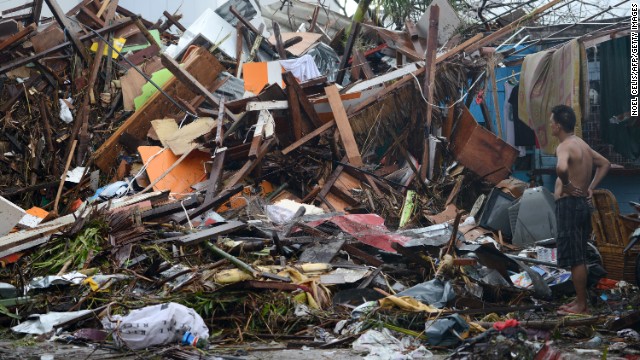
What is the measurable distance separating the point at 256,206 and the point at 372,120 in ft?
8.88

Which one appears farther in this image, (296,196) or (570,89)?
(296,196)

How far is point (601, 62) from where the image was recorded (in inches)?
386

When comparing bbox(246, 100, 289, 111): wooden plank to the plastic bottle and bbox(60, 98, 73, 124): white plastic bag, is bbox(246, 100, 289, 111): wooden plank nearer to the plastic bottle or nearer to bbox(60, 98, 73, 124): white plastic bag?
bbox(60, 98, 73, 124): white plastic bag

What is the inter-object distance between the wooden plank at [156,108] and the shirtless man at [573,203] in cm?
723

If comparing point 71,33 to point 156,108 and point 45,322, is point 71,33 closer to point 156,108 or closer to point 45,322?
point 156,108

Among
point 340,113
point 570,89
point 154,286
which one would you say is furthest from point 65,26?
point 570,89

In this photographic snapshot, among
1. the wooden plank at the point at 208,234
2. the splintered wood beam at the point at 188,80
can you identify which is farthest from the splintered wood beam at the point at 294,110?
the wooden plank at the point at 208,234

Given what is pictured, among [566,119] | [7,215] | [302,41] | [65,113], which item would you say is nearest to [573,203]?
[566,119]

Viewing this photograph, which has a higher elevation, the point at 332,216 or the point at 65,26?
the point at 65,26

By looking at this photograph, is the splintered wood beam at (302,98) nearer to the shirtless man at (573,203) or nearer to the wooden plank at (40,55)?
→ the wooden plank at (40,55)

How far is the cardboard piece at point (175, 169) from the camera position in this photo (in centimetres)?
1104

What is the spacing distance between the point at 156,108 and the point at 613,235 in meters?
7.44

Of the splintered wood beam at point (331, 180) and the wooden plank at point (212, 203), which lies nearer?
the wooden plank at point (212, 203)

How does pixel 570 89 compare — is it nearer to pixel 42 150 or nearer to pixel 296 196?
pixel 296 196
